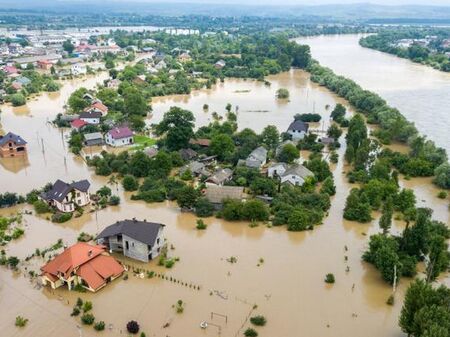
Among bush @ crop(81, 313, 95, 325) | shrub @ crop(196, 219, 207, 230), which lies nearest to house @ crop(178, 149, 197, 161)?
shrub @ crop(196, 219, 207, 230)

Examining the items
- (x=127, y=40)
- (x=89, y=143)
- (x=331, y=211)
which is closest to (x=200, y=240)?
(x=331, y=211)

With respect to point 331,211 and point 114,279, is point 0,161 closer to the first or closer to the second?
point 114,279

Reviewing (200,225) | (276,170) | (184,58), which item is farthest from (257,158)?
(184,58)

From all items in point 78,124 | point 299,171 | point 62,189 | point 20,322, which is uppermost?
point 299,171

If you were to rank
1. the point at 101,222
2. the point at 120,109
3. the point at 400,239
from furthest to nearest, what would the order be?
the point at 120,109 → the point at 101,222 → the point at 400,239

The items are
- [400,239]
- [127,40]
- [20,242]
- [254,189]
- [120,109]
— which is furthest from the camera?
[127,40]

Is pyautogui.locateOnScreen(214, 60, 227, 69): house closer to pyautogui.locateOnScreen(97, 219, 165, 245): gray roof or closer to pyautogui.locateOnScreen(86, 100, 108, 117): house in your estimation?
pyautogui.locateOnScreen(86, 100, 108, 117): house

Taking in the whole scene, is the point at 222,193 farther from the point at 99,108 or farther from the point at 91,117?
the point at 99,108
